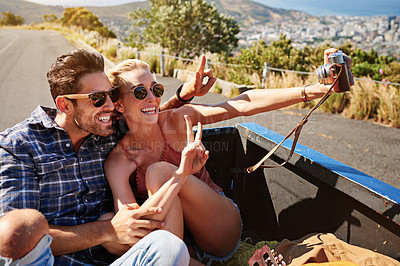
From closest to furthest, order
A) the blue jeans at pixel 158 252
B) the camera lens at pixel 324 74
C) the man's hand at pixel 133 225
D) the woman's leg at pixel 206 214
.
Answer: the blue jeans at pixel 158 252 → the man's hand at pixel 133 225 → the camera lens at pixel 324 74 → the woman's leg at pixel 206 214

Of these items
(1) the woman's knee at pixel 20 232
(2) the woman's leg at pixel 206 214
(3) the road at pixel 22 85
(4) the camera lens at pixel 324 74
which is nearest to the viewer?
(1) the woman's knee at pixel 20 232

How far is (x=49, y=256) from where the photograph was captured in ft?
4.08

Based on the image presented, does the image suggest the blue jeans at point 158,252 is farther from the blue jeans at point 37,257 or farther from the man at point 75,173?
the blue jeans at point 37,257

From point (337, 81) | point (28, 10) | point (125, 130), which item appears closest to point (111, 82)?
point (125, 130)

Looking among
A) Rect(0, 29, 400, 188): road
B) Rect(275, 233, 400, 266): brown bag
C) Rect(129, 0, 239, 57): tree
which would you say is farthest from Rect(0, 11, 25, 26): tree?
Rect(275, 233, 400, 266): brown bag

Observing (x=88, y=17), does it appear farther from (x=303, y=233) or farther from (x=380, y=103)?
(x=303, y=233)

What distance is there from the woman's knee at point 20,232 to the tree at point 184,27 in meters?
16.0

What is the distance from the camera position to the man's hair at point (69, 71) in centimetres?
171

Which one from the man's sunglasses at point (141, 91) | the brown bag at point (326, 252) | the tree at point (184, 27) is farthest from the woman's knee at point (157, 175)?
the tree at point (184, 27)

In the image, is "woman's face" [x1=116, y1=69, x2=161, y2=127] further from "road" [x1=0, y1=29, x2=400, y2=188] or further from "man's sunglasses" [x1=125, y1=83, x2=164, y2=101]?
"road" [x1=0, y1=29, x2=400, y2=188]

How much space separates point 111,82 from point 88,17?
41.9 metres

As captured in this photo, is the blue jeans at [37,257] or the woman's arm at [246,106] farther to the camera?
the woman's arm at [246,106]

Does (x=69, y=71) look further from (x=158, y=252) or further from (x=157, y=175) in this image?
(x=158, y=252)

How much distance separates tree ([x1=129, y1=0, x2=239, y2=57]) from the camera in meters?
17.5
